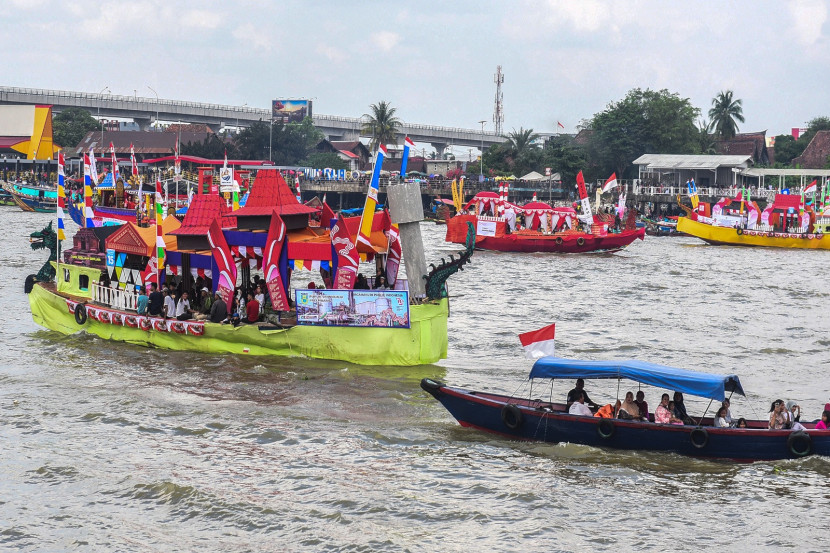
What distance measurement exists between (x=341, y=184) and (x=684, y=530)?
258 ft

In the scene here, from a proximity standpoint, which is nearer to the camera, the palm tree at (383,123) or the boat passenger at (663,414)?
the boat passenger at (663,414)

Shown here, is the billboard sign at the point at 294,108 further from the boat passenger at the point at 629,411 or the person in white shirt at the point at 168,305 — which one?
the boat passenger at the point at 629,411

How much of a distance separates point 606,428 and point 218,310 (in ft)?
32.2

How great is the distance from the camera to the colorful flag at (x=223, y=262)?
69.1ft

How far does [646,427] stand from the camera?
15.4 meters

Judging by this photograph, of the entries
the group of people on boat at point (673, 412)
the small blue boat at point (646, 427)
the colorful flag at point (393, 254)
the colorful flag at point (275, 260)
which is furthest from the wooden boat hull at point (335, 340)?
the group of people on boat at point (673, 412)

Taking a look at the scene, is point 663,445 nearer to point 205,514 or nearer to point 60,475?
point 205,514

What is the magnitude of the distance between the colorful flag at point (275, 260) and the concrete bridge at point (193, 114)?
230 feet

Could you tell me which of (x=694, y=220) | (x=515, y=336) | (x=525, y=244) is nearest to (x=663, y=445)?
(x=515, y=336)

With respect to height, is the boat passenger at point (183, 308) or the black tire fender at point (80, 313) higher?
the boat passenger at point (183, 308)

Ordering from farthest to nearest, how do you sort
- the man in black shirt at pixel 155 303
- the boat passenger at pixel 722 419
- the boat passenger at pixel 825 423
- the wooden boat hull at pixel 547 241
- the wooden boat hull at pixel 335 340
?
the wooden boat hull at pixel 547 241 → the man in black shirt at pixel 155 303 → the wooden boat hull at pixel 335 340 → the boat passenger at pixel 722 419 → the boat passenger at pixel 825 423

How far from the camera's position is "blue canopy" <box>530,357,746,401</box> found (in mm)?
15141

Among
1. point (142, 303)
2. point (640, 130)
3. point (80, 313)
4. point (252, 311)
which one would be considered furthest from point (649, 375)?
point (640, 130)

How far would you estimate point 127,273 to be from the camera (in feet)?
79.6
